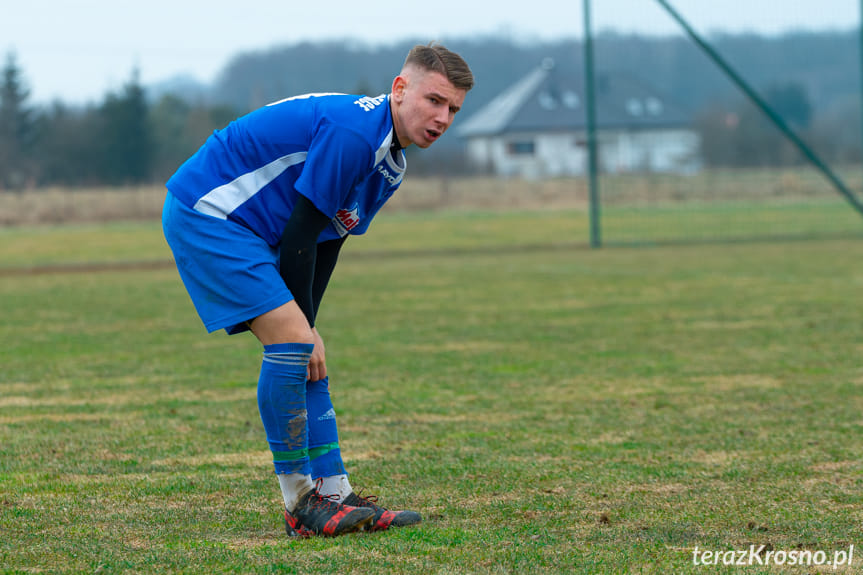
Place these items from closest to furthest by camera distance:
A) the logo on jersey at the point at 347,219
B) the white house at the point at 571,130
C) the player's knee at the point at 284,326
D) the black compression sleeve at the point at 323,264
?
1. the player's knee at the point at 284,326
2. the logo on jersey at the point at 347,219
3. the black compression sleeve at the point at 323,264
4. the white house at the point at 571,130

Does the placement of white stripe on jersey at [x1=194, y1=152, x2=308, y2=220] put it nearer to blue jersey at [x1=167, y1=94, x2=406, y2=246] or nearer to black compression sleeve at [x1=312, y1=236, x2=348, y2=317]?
blue jersey at [x1=167, y1=94, x2=406, y2=246]

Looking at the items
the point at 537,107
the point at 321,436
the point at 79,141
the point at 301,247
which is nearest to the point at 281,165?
the point at 301,247

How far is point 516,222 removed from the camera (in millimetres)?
33125

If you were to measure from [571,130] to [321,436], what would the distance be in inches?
2951

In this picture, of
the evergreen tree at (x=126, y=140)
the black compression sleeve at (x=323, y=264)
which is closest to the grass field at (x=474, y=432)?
the black compression sleeve at (x=323, y=264)

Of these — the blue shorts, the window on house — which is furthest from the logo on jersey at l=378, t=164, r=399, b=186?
the window on house

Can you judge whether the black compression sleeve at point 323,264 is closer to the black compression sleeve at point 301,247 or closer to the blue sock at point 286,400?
the black compression sleeve at point 301,247

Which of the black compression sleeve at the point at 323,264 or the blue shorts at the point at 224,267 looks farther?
the black compression sleeve at the point at 323,264

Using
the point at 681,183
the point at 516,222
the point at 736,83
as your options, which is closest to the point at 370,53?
the point at 516,222

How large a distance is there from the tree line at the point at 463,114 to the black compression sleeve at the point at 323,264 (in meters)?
20.3

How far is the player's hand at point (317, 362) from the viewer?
13.2ft

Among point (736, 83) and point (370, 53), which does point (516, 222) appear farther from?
point (370, 53)

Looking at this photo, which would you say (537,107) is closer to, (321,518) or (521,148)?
(521,148)

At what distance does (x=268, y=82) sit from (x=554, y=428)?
81406 mm
